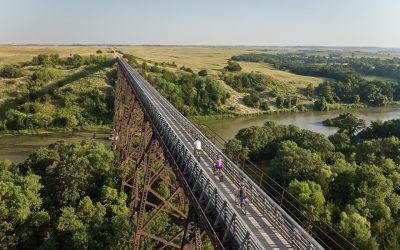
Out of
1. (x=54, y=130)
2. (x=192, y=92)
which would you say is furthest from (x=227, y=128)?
(x=54, y=130)

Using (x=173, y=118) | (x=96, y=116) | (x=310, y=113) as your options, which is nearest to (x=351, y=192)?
(x=173, y=118)

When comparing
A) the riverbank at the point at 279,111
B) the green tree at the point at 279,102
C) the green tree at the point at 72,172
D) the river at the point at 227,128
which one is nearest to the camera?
the green tree at the point at 72,172

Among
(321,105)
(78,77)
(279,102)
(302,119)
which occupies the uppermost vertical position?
(78,77)

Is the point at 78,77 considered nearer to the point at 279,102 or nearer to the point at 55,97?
the point at 55,97

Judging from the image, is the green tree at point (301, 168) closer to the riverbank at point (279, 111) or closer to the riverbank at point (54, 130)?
the riverbank at point (279, 111)

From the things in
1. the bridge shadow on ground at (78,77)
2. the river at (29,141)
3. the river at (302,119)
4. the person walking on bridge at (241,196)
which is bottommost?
the river at (302,119)

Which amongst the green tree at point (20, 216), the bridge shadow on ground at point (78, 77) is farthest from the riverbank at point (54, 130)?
the green tree at point (20, 216)

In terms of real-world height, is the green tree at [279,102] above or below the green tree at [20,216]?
below

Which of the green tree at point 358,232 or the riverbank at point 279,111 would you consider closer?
the green tree at point 358,232
